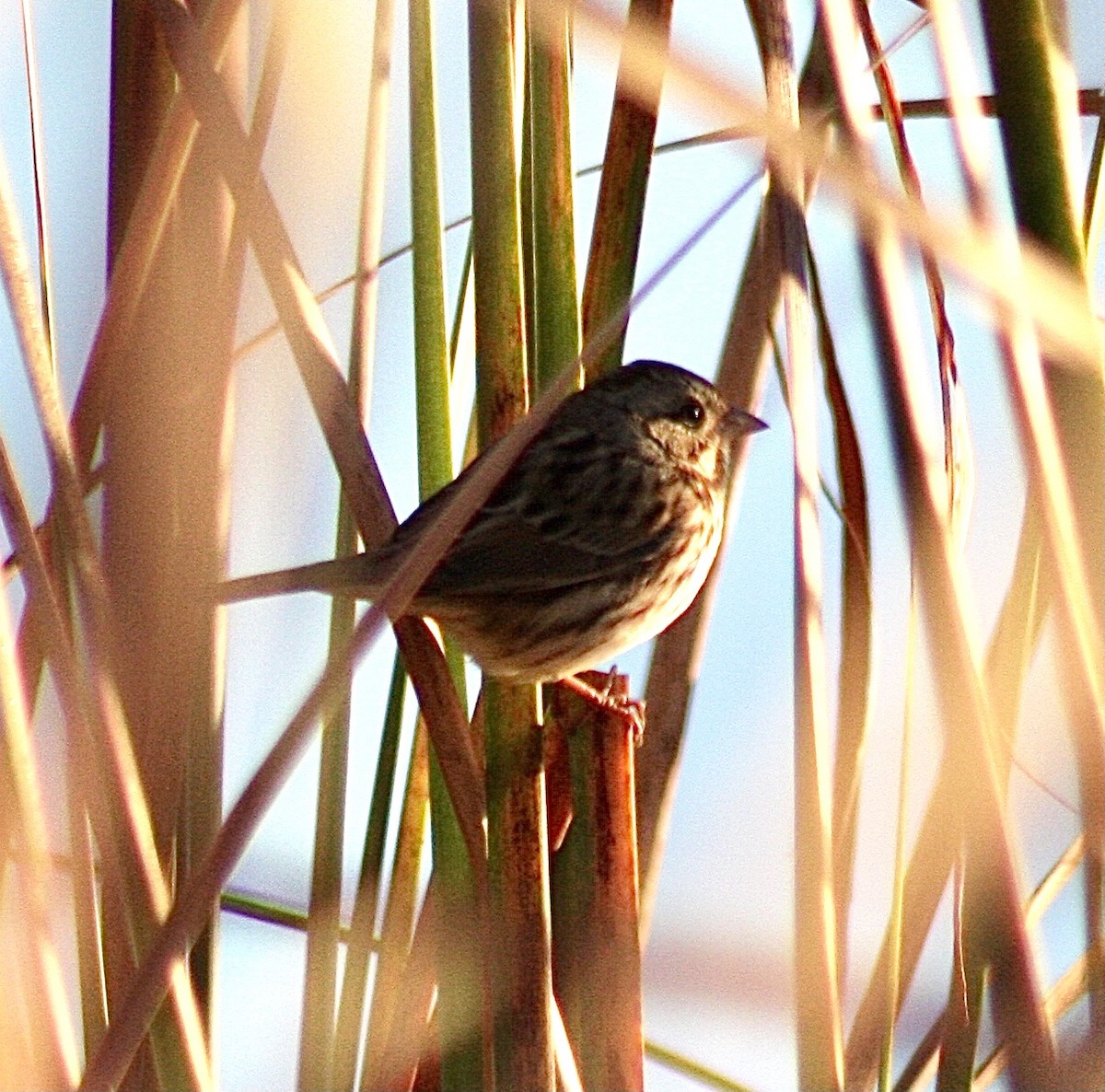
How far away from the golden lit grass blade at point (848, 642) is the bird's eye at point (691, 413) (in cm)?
75

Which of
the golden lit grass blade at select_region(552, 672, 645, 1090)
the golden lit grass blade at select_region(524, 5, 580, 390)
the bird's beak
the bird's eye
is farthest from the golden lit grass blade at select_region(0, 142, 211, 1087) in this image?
the bird's eye

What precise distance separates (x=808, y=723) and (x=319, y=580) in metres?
0.60

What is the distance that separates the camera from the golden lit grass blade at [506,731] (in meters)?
1.32

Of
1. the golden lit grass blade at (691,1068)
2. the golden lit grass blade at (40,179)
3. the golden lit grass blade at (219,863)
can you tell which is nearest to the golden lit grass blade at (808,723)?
the golden lit grass blade at (219,863)

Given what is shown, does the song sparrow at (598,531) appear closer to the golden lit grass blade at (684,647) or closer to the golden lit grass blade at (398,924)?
the golden lit grass blade at (684,647)

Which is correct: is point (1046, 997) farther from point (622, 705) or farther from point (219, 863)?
point (219, 863)

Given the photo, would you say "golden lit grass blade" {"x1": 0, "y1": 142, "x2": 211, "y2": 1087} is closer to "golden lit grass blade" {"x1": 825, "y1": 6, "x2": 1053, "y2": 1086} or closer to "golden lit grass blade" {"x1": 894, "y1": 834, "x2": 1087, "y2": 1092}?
A: "golden lit grass blade" {"x1": 825, "y1": 6, "x2": 1053, "y2": 1086}

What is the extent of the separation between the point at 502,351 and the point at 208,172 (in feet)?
1.16

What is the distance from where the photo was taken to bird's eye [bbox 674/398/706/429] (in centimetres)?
226

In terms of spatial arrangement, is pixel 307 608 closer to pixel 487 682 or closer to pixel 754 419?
pixel 487 682

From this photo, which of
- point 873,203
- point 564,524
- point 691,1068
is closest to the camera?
point 873,203

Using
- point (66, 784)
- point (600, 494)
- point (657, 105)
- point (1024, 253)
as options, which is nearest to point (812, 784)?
point (1024, 253)

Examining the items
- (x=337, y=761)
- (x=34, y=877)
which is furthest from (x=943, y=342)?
(x=34, y=877)

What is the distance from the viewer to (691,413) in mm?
2297
